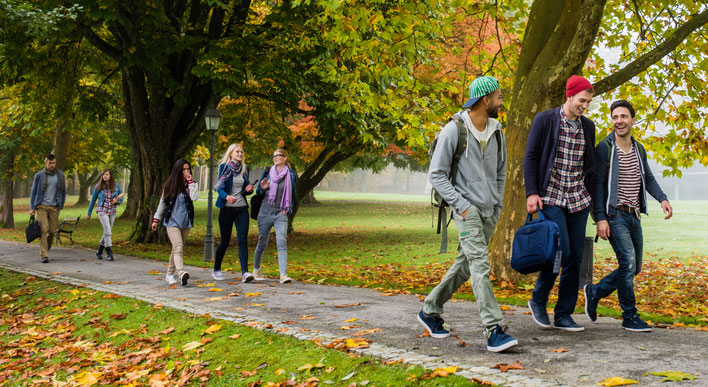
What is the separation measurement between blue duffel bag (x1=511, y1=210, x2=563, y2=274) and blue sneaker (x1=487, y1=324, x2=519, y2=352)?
550 millimetres

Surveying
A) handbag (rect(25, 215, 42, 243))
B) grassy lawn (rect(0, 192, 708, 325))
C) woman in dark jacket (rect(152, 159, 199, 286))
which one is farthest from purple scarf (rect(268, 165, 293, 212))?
handbag (rect(25, 215, 42, 243))

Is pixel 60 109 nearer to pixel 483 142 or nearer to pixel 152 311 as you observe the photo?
pixel 152 311

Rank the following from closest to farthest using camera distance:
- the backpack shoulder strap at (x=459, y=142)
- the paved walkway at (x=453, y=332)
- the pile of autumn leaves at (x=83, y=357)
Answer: the paved walkway at (x=453, y=332)
the backpack shoulder strap at (x=459, y=142)
the pile of autumn leaves at (x=83, y=357)

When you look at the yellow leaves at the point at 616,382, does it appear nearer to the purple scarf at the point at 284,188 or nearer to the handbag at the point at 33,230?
the purple scarf at the point at 284,188

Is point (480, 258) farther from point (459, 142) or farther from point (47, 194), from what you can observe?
point (47, 194)

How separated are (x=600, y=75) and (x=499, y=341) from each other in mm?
11028

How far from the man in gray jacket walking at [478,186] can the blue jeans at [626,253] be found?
3.63 ft

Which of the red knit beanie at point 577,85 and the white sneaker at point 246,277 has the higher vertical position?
the red knit beanie at point 577,85

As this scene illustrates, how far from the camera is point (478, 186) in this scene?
4.72m

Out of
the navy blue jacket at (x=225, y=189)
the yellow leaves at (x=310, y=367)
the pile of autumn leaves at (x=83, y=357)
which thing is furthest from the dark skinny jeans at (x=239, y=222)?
the yellow leaves at (x=310, y=367)

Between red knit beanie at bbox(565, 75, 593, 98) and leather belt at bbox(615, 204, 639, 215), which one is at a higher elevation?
red knit beanie at bbox(565, 75, 593, 98)

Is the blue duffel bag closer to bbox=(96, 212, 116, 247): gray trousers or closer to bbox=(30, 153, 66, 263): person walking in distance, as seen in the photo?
bbox=(96, 212, 116, 247): gray trousers

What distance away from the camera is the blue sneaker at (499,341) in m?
4.45

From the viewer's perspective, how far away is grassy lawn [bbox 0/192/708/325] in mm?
8641
